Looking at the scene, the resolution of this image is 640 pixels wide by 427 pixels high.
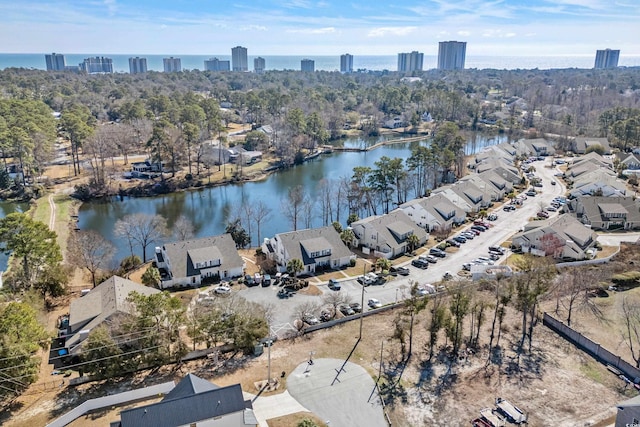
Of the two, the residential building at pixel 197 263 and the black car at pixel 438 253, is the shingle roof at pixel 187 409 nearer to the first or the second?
the residential building at pixel 197 263

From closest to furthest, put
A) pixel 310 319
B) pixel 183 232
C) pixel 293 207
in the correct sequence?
pixel 310 319 → pixel 183 232 → pixel 293 207

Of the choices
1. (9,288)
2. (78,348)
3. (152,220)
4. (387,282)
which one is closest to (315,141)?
(152,220)

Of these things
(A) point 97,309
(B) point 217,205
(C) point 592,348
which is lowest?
(B) point 217,205

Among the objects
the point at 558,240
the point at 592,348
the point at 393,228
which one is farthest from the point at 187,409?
the point at 558,240

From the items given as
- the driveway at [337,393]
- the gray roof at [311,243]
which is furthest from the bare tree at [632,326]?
the gray roof at [311,243]

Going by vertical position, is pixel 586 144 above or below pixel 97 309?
above

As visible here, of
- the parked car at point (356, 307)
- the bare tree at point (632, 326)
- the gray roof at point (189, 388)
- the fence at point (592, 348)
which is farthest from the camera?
the parked car at point (356, 307)

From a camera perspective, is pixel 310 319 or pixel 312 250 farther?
pixel 312 250

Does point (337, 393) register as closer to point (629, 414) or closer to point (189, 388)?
point (189, 388)
